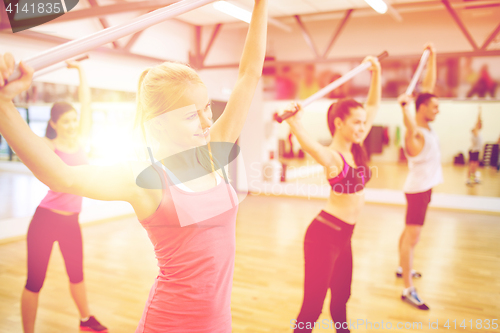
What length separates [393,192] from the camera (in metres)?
7.08

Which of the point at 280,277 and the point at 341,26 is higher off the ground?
the point at 341,26

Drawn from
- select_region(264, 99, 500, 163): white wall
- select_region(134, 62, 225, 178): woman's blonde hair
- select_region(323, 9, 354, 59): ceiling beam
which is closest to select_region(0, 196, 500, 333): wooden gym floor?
select_region(134, 62, 225, 178): woman's blonde hair

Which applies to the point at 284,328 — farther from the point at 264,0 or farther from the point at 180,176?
the point at 264,0

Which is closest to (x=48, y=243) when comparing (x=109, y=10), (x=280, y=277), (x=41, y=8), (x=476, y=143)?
(x=280, y=277)

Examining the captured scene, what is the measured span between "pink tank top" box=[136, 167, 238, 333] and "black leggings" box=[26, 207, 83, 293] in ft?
5.16

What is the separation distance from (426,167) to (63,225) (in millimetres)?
2737

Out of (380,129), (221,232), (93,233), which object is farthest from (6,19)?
(380,129)

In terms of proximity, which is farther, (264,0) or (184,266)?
(264,0)

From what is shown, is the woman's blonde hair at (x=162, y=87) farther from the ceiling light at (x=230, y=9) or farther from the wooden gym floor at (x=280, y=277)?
the ceiling light at (x=230, y=9)

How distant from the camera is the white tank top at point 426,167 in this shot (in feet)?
9.64

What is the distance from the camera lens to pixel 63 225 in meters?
2.30

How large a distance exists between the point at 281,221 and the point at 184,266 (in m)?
4.95

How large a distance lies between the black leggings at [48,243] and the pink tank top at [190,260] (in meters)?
1.57

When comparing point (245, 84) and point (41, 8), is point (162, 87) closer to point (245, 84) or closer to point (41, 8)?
point (245, 84)
